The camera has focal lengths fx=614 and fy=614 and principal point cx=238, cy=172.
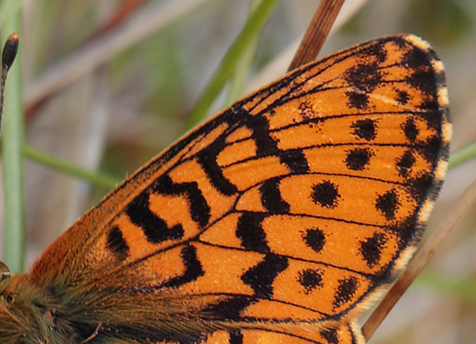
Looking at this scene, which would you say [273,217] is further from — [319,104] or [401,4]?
[401,4]

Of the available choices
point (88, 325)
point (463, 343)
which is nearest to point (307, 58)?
point (88, 325)

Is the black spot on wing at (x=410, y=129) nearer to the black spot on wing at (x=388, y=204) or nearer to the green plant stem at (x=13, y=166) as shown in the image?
the black spot on wing at (x=388, y=204)

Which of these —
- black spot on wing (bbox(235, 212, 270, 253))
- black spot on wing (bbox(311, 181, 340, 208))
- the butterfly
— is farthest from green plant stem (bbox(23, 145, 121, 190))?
black spot on wing (bbox(311, 181, 340, 208))

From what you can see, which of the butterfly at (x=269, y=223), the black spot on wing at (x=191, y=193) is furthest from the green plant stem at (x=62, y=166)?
the black spot on wing at (x=191, y=193)

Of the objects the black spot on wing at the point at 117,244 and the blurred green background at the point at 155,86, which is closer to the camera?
the black spot on wing at the point at 117,244

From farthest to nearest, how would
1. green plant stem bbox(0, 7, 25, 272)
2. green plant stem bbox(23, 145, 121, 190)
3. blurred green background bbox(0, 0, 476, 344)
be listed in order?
blurred green background bbox(0, 0, 476, 344) → green plant stem bbox(23, 145, 121, 190) → green plant stem bbox(0, 7, 25, 272)

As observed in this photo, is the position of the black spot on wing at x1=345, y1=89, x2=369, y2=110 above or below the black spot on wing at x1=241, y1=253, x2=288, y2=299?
above

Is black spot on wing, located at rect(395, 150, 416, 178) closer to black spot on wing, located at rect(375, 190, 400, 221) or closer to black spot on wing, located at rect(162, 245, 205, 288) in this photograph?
black spot on wing, located at rect(375, 190, 400, 221)
